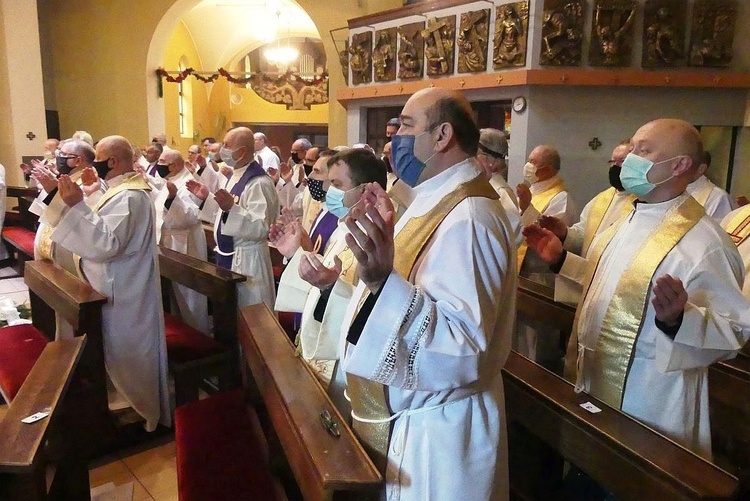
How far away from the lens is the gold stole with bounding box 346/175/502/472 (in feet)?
5.35

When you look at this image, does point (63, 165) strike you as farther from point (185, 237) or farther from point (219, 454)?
point (219, 454)

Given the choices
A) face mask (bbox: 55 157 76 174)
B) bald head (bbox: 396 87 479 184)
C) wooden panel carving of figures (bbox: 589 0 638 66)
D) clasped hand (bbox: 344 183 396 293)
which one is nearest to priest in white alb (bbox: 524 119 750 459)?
bald head (bbox: 396 87 479 184)

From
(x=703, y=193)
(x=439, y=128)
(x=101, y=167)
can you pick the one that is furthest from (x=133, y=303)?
(x=703, y=193)

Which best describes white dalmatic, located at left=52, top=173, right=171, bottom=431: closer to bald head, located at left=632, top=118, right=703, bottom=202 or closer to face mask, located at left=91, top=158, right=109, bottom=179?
face mask, located at left=91, top=158, right=109, bottom=179

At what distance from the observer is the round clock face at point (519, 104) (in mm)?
7418

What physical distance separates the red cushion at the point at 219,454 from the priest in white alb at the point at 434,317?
2.53 ft

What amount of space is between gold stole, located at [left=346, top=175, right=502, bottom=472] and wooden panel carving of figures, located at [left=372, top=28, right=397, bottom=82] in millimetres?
7964

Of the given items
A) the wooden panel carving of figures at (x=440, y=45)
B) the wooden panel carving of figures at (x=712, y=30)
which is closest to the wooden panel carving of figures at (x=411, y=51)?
the wooden panel carving of figures at (x=440, y=45)

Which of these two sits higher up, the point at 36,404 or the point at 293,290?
the point at 293,290

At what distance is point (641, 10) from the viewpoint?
24.2 ft

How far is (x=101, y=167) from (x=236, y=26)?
1386 centimetres

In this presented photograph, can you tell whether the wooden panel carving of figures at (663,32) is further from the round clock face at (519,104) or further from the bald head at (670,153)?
the bald head at (670,153)

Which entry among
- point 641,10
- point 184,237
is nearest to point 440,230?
point 184,237

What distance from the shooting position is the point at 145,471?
3398mm
